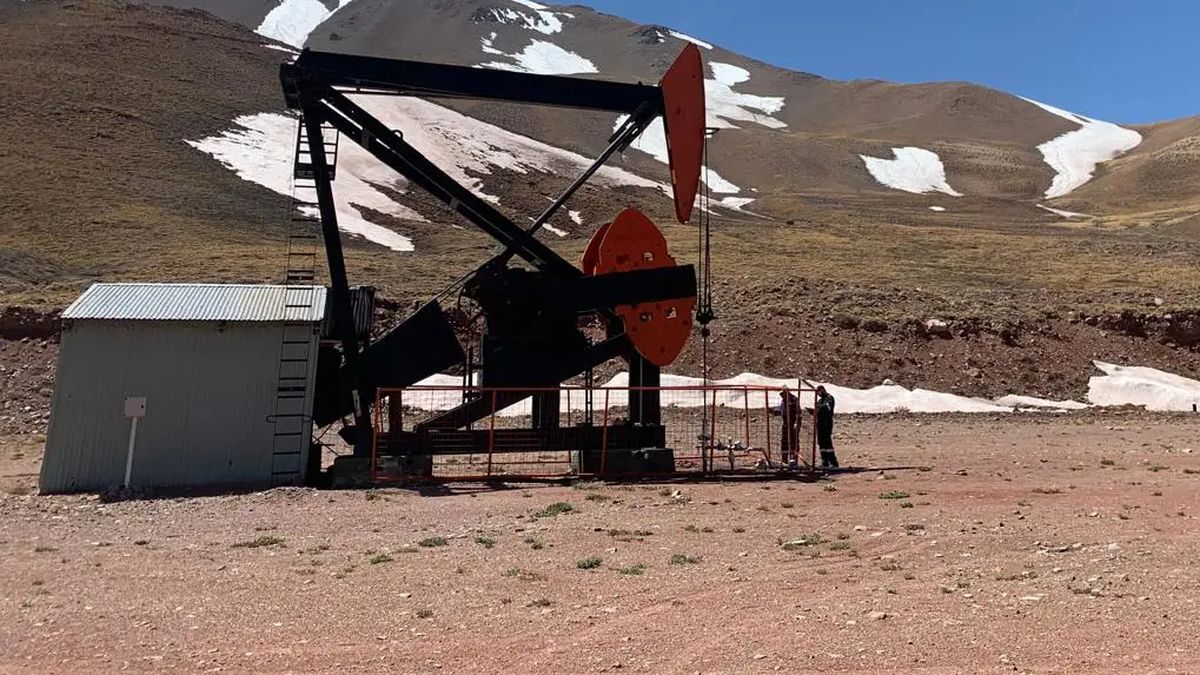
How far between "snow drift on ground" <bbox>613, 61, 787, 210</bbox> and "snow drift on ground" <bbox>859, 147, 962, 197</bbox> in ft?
61.9

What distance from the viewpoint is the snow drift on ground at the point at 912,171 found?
87.8 m

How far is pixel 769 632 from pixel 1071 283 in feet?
105

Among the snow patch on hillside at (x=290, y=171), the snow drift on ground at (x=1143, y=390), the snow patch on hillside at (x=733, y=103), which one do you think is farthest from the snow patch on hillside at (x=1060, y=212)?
the snow drift on ground at (x=1143, y=390)

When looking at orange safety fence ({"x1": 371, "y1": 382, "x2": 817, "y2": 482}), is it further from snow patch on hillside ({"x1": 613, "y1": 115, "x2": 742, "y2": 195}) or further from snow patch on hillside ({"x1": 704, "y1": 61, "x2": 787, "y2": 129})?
snow patch on hillside ({"x1": 704, "y1": 61, "x2": 787, "y2": 129})

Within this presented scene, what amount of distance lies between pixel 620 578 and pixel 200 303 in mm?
7879

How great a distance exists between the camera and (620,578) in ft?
21.9

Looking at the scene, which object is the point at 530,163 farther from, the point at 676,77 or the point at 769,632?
the point at 769,632

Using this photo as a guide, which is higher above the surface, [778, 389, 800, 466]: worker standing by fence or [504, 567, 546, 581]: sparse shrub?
[778, 389, 800, 466]: worker standing by fence

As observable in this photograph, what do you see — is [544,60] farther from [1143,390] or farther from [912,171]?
[1143,390]

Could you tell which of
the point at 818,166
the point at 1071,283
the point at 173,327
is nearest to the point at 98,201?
the point at 173,327

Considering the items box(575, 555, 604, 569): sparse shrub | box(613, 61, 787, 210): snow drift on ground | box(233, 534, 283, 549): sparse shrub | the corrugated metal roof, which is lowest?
box(575, 555, 604, 569): sparse shrub

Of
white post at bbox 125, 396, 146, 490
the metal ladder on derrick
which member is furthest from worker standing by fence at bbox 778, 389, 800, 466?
white post at bbox 125, 396, 146, 490

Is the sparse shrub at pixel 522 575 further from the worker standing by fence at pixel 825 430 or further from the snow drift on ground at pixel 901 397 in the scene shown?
the snow drift on ground at pixel 901 397

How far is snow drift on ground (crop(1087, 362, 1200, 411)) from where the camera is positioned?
21.2 meters
